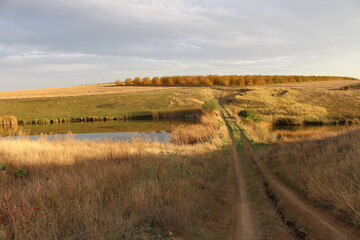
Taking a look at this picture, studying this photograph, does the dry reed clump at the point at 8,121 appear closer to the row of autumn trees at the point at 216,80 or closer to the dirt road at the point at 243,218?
the dirt road at the point at 243,218

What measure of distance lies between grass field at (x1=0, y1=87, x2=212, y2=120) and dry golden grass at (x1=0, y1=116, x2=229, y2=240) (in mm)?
34798

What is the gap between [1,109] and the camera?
4931 centimetres

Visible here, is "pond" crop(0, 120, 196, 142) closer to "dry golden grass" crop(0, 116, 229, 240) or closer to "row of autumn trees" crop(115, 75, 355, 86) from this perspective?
"dry golden grass" crop(0, 116, 229, 240)

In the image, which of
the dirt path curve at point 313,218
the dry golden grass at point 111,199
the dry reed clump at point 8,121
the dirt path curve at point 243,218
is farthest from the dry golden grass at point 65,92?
the dirt path curve at point 313,218

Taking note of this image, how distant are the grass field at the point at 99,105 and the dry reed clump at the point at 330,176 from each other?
3513 cm

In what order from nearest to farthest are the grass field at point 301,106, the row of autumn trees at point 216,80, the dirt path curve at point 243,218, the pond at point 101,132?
the dirt path curve at point 243,218, the pond at point 101,132, the grass field at point 301,106, the row of autumn trees at point 216,80

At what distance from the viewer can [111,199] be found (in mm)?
5961

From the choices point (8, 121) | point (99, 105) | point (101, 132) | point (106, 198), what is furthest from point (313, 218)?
point (99, 105)

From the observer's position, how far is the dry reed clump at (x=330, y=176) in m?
5.93

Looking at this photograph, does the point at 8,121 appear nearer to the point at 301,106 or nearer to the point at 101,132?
the point at 101,132

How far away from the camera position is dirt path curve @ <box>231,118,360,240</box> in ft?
17.4

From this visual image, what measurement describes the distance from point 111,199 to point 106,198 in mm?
175

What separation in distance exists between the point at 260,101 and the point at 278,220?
43077mm

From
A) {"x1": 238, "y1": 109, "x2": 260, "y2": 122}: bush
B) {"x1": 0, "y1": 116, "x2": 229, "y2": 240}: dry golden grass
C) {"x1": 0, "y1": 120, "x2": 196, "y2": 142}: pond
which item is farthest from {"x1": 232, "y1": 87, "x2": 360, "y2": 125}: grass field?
{"x1": 0, "y1": 116, "x2": 229, "y2": 240}: dry golden grass
